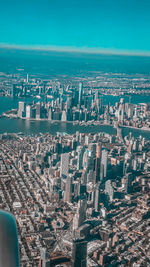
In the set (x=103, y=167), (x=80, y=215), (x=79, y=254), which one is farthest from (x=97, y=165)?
(x=79, y=254)

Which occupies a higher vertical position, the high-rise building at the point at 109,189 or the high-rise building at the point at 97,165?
the high-rise building at the point at 97,165

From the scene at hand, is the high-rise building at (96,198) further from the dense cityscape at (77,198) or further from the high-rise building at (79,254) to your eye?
the high-rise building at (79,254)

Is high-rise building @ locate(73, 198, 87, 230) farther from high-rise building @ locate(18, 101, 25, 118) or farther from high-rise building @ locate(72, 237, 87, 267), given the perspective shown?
high-rise building @ locate(18, 101, 25, 118)

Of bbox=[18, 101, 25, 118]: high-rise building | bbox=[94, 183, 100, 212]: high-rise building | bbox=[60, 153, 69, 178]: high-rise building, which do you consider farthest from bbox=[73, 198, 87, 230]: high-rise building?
bbox=[18, 101, 25, 118]: high-rise building

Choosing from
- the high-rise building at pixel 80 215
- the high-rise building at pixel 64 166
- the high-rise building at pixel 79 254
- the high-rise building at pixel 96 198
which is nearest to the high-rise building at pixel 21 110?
the high-rise building at pixel 64 166

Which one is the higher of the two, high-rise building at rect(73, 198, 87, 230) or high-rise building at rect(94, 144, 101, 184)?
high-rise building at rect(94, 144, 101, 184)

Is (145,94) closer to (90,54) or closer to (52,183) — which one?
(52,183)

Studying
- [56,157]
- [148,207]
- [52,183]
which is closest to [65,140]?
[56,157]

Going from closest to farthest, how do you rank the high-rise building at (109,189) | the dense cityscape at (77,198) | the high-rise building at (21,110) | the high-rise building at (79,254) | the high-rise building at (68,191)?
the high-rise building at (79,254) < the dense cityscape at (77,198) < the high-rise building at (68,191) < the high-rise building at (109,189) < the high-rise building at (21,110)
